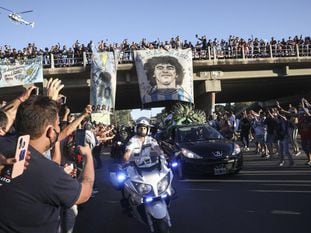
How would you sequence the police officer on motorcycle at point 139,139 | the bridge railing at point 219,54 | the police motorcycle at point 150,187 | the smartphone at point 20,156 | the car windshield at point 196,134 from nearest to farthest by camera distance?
the smartphone at point 20,156 < the police motorcycle at point 150,187 < the police officer on motorcycle at point 139,139 < the car windshield at point 196,134 < the bridge railing at point 219,54

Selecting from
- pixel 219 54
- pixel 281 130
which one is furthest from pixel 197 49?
pixel 281 130

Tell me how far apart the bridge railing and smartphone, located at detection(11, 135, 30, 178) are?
93.1ft

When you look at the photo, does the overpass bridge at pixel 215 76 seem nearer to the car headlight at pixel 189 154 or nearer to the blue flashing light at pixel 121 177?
the car headlight at pixel 189 154

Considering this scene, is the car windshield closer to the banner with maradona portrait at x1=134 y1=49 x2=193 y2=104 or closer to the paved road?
the paved road

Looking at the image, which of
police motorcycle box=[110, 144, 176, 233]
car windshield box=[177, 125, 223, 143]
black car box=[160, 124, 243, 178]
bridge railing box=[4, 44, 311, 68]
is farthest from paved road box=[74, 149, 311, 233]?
bridge railing box=[4, 44, 311, 68]

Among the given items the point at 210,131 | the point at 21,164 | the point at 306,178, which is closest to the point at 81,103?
the point at 210,131

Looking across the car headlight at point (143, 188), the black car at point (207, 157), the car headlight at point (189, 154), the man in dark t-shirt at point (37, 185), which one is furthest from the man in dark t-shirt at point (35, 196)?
the car headlight at point (189, 154)

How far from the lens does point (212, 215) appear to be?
7559 millimetres

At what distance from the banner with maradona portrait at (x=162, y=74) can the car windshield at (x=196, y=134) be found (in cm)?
1635

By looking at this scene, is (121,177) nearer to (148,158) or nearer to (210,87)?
(148,158)

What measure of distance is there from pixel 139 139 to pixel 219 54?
26277 millimetres

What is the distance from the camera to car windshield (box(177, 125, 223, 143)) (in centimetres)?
1286

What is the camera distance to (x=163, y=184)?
609 cm

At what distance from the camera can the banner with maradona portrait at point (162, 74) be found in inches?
1173
